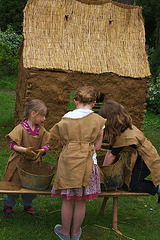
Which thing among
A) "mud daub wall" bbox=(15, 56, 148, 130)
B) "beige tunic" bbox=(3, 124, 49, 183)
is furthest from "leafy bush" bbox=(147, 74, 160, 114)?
"beige tunic" bbox=(3, 124, 49, 183)

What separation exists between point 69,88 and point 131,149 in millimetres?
3961

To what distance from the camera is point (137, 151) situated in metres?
3.91

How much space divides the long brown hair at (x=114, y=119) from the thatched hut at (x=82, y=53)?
3.88m

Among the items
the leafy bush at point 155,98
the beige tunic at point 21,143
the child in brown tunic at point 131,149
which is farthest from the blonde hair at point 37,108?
the leafy bush at point 155,98

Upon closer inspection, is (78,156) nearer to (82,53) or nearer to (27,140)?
(27,140)

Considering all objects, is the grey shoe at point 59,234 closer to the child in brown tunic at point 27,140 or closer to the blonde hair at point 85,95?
the child in brown tunic at point 27,140

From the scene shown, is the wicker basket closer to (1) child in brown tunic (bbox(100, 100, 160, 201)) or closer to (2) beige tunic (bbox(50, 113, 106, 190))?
(2) beige tunic (bbox(50, 113, 106, 190))

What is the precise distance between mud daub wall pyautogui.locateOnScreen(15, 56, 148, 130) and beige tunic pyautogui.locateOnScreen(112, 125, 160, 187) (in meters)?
3.86

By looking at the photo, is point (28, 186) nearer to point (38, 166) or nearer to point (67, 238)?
point (38, 166)

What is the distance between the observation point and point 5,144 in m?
8.06

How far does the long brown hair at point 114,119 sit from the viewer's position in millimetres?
3678

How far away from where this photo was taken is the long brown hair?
12.1 ft

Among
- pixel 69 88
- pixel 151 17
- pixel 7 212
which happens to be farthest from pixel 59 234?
pixel 151 17

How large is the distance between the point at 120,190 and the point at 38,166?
1.12 metres
